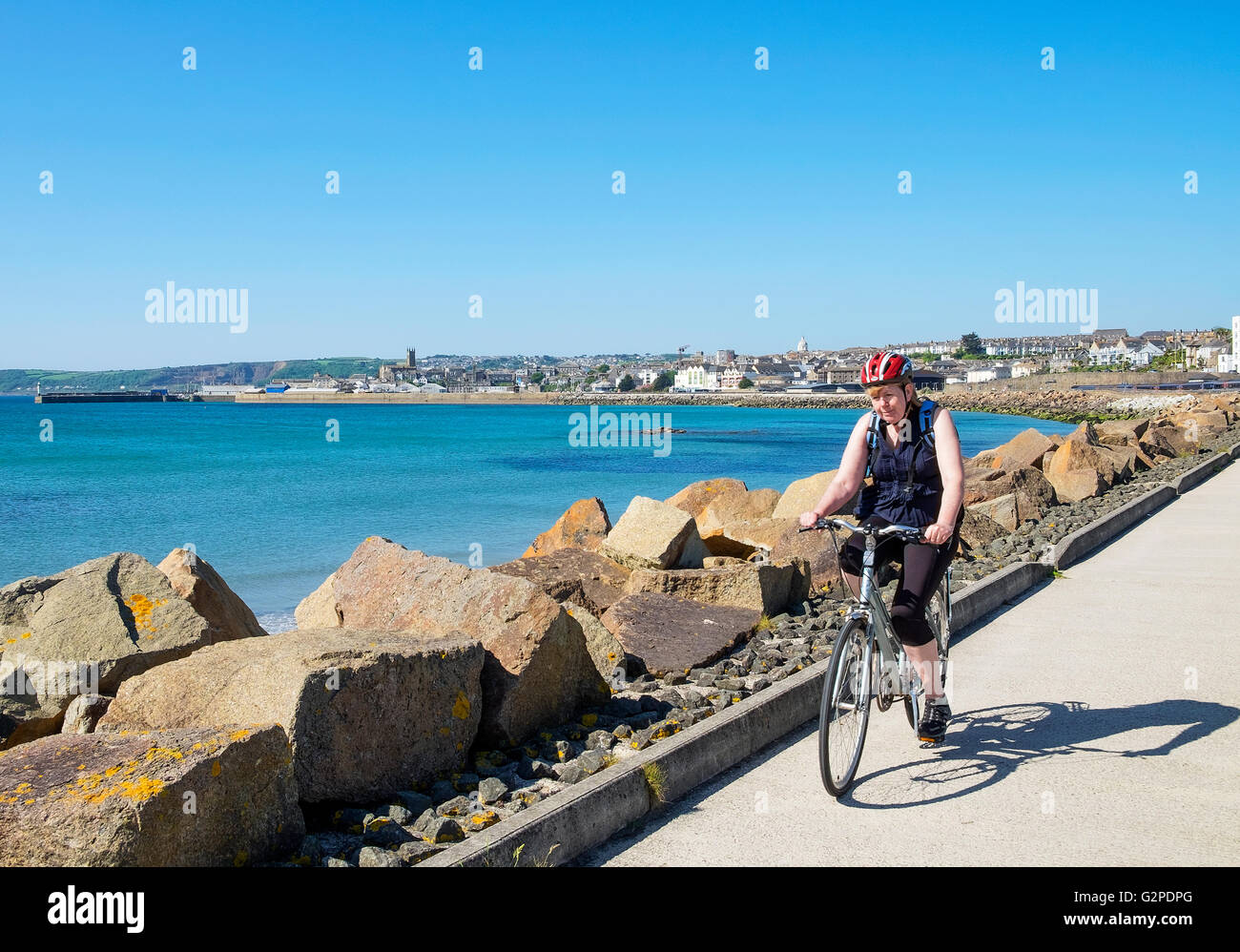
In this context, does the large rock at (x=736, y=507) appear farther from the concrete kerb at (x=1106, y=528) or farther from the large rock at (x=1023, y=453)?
the large rock at (x=1023, y=453)

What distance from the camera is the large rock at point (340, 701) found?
14.4 ft

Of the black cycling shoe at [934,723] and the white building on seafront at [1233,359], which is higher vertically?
the white building on seafront at [1233,359]

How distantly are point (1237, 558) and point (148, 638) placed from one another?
424 inches

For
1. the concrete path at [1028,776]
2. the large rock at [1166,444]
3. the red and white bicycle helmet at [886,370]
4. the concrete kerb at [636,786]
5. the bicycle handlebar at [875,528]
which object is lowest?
the concrete path at [1028,776]

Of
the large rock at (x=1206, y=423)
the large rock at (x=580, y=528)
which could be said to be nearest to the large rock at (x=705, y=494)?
the large rock at (x=580, y=528)

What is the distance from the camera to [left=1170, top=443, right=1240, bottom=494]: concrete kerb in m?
18.1

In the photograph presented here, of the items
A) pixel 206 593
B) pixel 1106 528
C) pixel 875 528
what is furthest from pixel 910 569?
pixel 1106 528

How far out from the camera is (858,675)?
15.7 feet

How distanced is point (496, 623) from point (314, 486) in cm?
3549

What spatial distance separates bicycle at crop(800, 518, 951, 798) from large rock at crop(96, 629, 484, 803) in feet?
5.81

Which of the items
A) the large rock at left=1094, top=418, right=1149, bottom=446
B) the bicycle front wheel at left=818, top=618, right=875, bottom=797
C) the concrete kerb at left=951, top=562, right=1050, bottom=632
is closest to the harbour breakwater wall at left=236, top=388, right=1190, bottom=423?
the large rock at left=1094, top=418, right=1149, bottom=446

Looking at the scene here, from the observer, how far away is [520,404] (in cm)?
Result: 18112

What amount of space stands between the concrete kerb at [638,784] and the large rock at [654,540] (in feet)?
9.65
